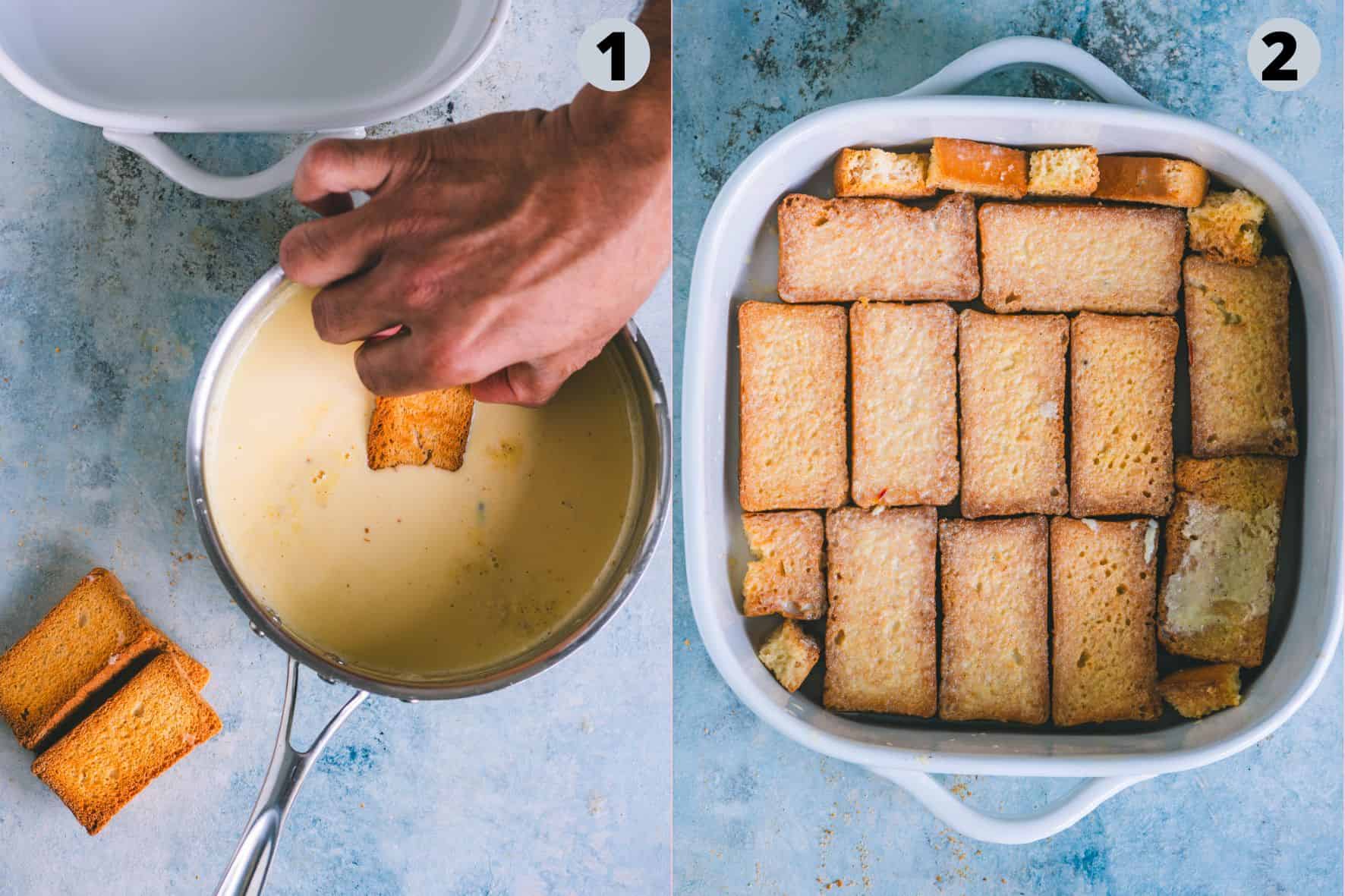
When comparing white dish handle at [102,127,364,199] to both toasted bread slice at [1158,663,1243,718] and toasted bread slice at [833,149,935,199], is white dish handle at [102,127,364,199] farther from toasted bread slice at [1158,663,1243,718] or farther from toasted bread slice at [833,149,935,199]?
toasted bread slice at [1158,663,1243,718]

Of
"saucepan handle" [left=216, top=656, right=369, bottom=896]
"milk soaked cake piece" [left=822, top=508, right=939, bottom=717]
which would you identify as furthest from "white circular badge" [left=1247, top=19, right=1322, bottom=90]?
"saucepan handle" [left=216, top=656, right=369, bottom=896]

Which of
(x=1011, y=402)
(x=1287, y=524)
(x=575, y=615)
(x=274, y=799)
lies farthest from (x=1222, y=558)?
(x=274, y=799)

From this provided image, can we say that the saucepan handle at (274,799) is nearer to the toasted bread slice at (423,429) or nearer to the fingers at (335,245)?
the toasted bread slice at (423,429)

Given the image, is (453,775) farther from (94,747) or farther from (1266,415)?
(1266,415)

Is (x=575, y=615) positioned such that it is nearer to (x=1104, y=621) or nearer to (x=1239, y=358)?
(x=1104, y=621)

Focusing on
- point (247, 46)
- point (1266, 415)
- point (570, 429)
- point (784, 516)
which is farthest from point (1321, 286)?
point (247, 46)

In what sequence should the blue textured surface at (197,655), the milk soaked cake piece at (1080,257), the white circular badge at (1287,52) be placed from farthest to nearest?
the blue textured surface at (197,655) → the milk soaked cake piece at (1080,257) → the white circular badge at (1287,52)

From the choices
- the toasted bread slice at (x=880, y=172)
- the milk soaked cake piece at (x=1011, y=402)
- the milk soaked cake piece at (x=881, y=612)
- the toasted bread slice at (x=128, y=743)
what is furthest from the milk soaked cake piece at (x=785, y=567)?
the toasted bread slice at (x=128, y=743)
